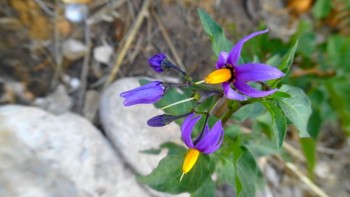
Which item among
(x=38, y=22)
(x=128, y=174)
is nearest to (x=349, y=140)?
(x=128, y=174)

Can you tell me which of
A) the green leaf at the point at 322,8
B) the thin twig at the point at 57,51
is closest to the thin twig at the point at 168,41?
the thin twig at the point at 57,51

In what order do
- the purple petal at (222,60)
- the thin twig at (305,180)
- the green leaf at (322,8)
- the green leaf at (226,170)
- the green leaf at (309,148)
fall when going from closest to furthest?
the purple petal at (222,60)
the green leaf at (226,170)
the green leaf at (309,148)
the thin twig at (305,180)
the green leaf at (322,8)

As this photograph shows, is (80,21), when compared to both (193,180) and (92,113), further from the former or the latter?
(193,180)

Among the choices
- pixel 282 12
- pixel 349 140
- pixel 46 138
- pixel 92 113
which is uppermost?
pixel 46 138

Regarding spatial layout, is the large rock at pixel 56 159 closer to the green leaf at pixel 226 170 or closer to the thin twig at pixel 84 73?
the thin twig at pixel 84 73

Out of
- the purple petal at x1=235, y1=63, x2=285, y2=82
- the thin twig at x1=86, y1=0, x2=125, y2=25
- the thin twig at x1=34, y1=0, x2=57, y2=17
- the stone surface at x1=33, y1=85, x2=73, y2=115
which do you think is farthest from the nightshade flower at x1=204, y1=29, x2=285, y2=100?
the thin twig at x1=34, y1=0, x2=57, y2=17

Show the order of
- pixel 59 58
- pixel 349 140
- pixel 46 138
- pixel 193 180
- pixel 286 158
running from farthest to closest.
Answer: pixel 349 140 → pixel 59 58 → pixel 286 158 → pixel 46 138 → pixel 193 180

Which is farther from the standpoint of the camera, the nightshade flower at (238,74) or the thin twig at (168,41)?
the thin twig at (168,41)
